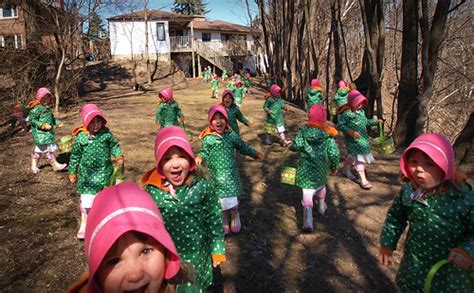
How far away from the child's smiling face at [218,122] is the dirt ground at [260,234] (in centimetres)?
145

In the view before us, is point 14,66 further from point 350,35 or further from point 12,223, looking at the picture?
point 350,35

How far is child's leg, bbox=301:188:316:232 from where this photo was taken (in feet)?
14.7

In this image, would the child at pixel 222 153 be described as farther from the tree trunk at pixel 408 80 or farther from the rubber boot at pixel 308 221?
the tree trunk at pixel 408 80

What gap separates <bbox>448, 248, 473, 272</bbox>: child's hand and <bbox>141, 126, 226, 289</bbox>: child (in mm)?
1426

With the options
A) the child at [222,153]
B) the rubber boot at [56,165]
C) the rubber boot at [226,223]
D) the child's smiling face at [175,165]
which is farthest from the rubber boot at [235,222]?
the rubber boot at [56,165]

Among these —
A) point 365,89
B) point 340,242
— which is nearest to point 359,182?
point 340,242

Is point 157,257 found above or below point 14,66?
below

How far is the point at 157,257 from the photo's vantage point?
4.63 feet

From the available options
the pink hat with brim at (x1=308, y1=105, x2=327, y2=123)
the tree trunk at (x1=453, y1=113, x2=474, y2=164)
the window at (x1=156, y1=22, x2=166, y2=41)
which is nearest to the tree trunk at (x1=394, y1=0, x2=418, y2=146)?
the tree trunk at (x1=453, y1=113, x2=474, y2=164)

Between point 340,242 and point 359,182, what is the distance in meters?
2.16

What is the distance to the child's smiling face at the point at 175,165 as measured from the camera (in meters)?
2.38

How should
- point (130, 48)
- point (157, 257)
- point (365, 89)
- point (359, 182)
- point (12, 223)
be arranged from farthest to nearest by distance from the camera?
point (130, 48), point (365, 89), point (359, 182), point (12, 223), point (157, 257)

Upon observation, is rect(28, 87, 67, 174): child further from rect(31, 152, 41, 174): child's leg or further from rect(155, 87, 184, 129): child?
Result: rect(155, 87, 184, 129): child

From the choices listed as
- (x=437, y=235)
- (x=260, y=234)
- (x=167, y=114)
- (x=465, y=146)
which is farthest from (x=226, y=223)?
(x=167, y=114)
